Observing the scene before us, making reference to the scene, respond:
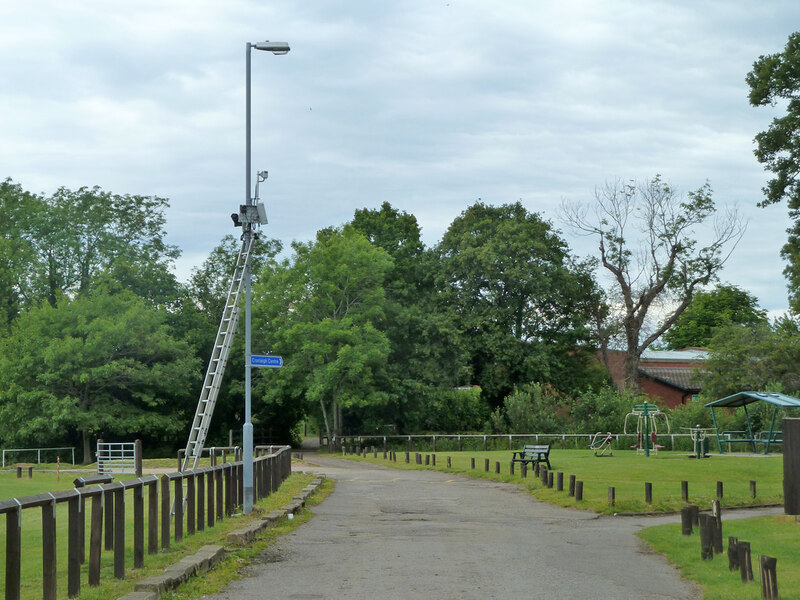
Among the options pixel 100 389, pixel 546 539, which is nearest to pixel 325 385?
pixel 100 389

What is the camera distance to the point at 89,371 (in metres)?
51.3

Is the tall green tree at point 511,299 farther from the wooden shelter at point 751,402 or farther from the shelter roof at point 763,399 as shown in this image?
the shelter roof at point 763,399

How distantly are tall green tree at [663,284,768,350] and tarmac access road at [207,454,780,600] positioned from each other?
71773mm

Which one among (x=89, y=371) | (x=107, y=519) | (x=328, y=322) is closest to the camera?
(x=107, y=519)

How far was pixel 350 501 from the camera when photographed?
21312 mm

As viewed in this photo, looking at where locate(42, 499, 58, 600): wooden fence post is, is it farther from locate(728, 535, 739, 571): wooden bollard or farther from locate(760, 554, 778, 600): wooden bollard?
locate(728, 535, 739, 571): wooden bollard

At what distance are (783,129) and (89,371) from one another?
1442 inches

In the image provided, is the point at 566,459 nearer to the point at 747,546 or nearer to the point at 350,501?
the point at 350,501

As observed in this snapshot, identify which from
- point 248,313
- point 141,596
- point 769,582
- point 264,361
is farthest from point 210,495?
point 769,582

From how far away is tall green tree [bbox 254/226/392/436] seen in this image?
2085 inches

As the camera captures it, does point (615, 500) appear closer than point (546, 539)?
No

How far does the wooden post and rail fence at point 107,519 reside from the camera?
7633mm

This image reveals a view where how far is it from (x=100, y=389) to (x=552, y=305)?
1092 inches

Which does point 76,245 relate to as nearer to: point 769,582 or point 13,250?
point 13,250
